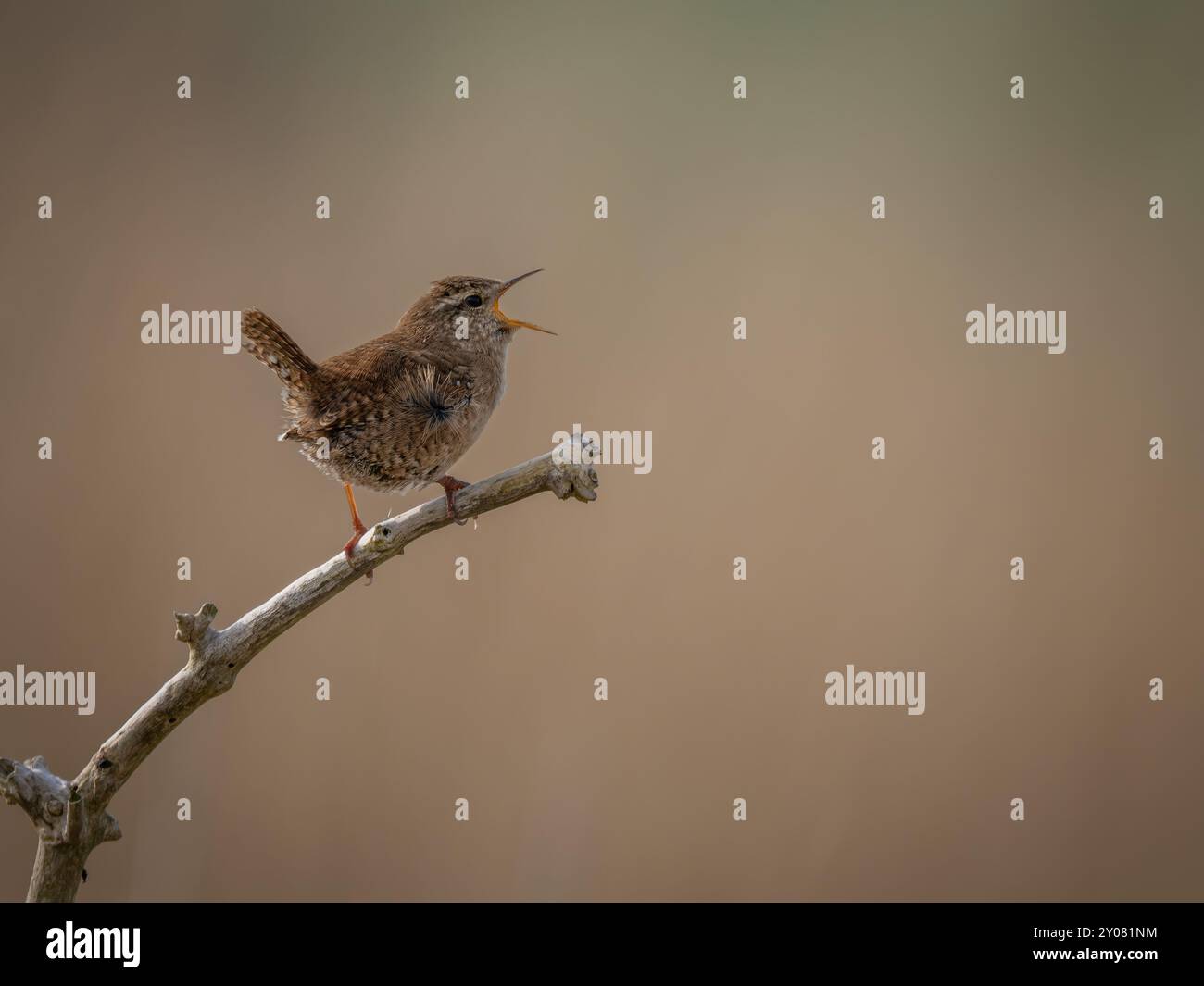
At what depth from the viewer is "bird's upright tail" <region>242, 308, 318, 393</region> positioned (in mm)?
2631

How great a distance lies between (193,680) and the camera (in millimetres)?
2271

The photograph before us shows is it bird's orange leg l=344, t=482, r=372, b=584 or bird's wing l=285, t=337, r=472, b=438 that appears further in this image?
Answer: bird's wing l=285, t=337, r=472, b=438

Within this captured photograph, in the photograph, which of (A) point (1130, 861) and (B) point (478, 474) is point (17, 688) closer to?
(B) point (478, 474)

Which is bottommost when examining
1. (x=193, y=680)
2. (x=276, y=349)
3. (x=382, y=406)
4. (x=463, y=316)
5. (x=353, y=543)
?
(x=193, y=680)

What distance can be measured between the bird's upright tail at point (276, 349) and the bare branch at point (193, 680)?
552 mm

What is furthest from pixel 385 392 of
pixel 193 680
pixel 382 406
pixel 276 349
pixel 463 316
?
pixel 193 680

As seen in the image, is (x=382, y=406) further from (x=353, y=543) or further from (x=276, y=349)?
(x=353, y=543)

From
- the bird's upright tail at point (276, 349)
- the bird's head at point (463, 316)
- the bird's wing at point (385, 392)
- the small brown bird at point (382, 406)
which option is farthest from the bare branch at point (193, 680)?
the bird's head at point (463, 316)

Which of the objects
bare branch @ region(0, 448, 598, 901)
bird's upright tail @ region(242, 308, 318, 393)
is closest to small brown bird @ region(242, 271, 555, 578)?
bird's upright tail @ region(242, 308, 318, 393)

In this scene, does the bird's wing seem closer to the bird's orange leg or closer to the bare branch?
the bird's orange leg

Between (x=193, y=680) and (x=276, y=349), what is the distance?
91cm

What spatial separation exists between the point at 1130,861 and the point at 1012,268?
3.24 m

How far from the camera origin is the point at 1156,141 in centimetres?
545
